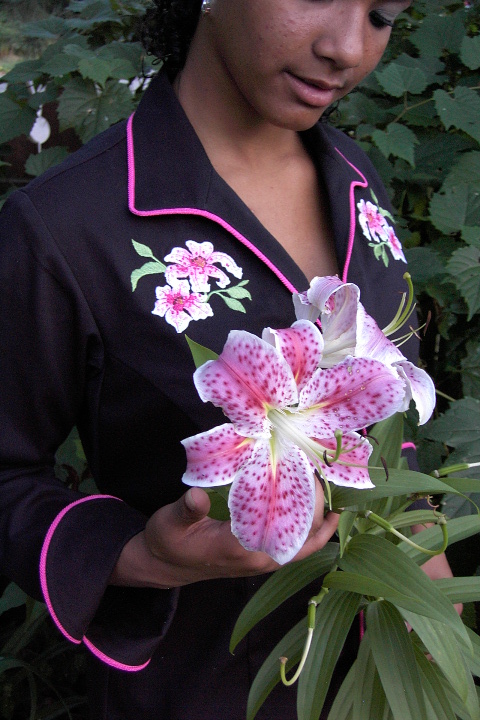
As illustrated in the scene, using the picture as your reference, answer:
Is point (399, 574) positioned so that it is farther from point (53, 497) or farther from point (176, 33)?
point (176, 33)

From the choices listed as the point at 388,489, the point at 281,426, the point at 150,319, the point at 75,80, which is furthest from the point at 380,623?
the point at 75,80

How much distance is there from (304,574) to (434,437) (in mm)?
517

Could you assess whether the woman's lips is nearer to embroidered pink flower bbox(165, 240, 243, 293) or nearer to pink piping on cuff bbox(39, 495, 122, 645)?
embroidered pink flower bbox(165, 240, 243, 293)

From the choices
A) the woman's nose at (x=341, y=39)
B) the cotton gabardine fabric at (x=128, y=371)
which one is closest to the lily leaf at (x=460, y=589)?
the cotton gabardine fabric at (x=128, y=371)

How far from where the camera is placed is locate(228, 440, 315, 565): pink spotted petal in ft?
1.64

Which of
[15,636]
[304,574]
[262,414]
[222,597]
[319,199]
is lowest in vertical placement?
[15,636]

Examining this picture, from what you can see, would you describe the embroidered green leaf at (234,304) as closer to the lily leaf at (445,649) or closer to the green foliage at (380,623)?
the green foliage at (380,623)

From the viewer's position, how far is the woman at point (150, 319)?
0.74 meters

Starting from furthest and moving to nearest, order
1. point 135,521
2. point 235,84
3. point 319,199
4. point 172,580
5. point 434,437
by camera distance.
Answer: point 434,437
point 319,199
point 235,84
point 135,521
point 172,580

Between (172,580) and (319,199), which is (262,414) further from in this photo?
(319,199)

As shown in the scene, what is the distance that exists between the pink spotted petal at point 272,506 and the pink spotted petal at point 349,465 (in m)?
0.03

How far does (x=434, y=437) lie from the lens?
115 cm

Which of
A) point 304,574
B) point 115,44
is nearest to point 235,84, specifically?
point 304,574

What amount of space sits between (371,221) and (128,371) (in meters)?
0.44
